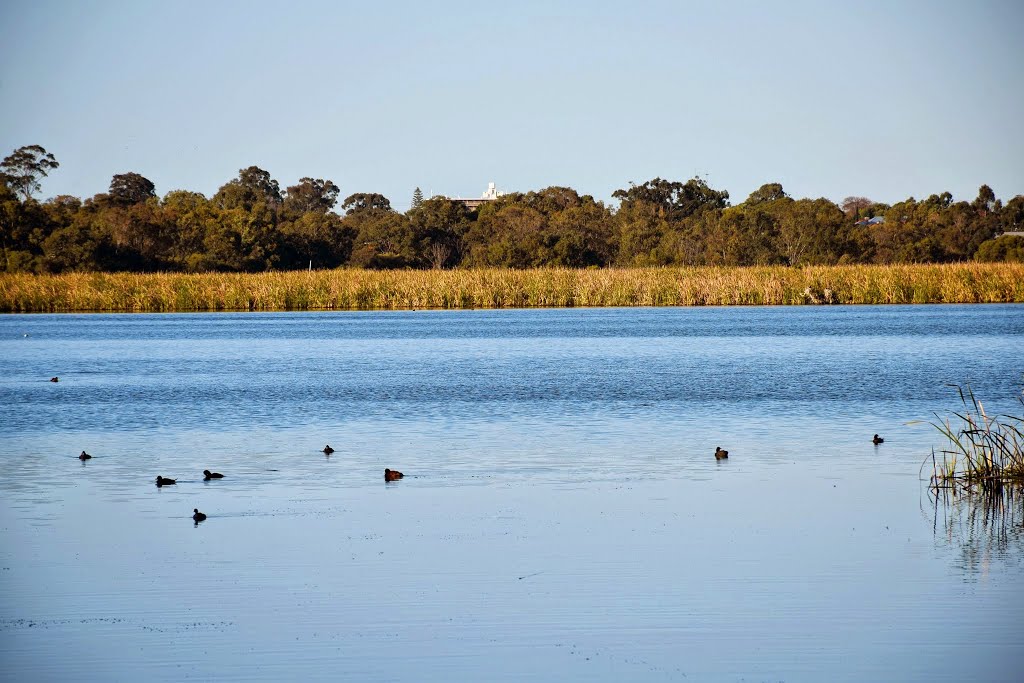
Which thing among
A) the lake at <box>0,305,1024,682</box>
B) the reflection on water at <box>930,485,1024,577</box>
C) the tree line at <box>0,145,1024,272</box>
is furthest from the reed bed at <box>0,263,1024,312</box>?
the reflection on water at <box>930,485,1024,577</box>

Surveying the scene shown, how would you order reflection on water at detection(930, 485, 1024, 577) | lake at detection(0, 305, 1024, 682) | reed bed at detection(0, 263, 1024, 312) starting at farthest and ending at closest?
reed bed at detection(0, 263, 1024, 312)
reflection on water at detection(930, 485, 1024, 577)
lake at detection(0, 305, 1024, 682)

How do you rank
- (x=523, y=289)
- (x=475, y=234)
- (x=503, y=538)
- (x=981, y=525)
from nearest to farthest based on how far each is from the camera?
(x=503, y=538), (x=981, y=525), (x=523, y=289), (x=475, y=234)

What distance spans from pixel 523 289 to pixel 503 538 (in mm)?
51424

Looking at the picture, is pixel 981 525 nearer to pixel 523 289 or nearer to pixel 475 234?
pixel 523 289

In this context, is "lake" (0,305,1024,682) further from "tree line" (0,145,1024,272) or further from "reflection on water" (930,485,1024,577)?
"tree line" (0,145,1024,272)

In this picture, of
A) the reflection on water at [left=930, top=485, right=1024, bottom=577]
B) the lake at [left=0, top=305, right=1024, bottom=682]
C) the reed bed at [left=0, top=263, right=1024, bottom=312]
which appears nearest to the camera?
the lake at [left=0, top=305, right=1024, bottom=682]

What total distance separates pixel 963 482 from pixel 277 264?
244 feet

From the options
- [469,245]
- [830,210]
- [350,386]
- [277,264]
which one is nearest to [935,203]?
[830,210]

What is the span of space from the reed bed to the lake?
119 ft

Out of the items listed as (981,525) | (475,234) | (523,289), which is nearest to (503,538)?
(981,525)

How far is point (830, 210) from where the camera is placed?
93812 millimetres

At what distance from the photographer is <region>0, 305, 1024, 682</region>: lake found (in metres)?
7.69

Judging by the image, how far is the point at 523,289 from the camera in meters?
62.0

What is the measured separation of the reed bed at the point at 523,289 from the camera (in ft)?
201
